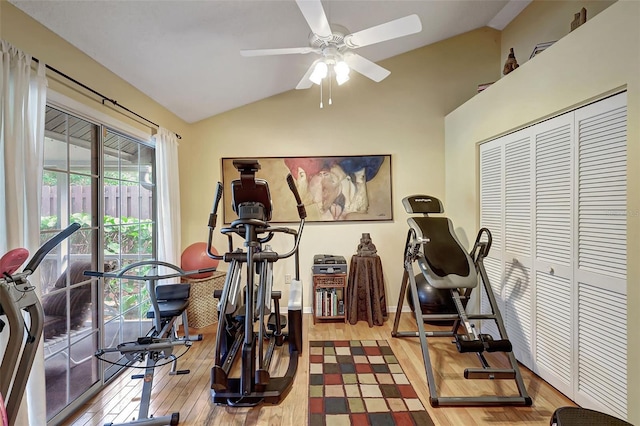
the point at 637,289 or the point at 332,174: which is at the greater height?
the point at 332,174

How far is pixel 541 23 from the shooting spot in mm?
3061

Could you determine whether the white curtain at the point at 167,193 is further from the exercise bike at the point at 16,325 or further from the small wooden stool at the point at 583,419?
the small wooden stool at the point at 583,419

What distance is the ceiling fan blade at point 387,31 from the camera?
1.78 m

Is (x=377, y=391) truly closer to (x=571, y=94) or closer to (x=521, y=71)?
(x=571, y=94)

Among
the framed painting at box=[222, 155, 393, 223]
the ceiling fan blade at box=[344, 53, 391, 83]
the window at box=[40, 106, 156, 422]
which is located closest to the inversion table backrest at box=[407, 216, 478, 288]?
the framed painting at box=[222, 155, 393, 223]

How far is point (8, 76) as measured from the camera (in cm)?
151

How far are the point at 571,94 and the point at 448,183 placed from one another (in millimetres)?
1896

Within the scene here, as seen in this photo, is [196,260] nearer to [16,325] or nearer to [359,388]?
[359,388]

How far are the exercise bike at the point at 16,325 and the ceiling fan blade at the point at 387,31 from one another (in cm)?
198

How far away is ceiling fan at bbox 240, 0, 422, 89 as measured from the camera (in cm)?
176

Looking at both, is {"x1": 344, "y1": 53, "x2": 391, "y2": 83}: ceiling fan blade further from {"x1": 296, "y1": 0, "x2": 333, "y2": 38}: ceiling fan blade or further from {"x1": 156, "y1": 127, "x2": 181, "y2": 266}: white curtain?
{"x1": 156, "y1": 127, "x2": 181, "y2": 266}: white curtain

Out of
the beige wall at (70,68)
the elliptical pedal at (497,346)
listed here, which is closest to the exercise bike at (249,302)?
the beige wall at (70,68)

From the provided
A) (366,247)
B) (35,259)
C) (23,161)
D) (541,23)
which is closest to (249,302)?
(35,259)

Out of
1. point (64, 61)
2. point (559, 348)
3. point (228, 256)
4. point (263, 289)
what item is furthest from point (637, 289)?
point (64, 61)
